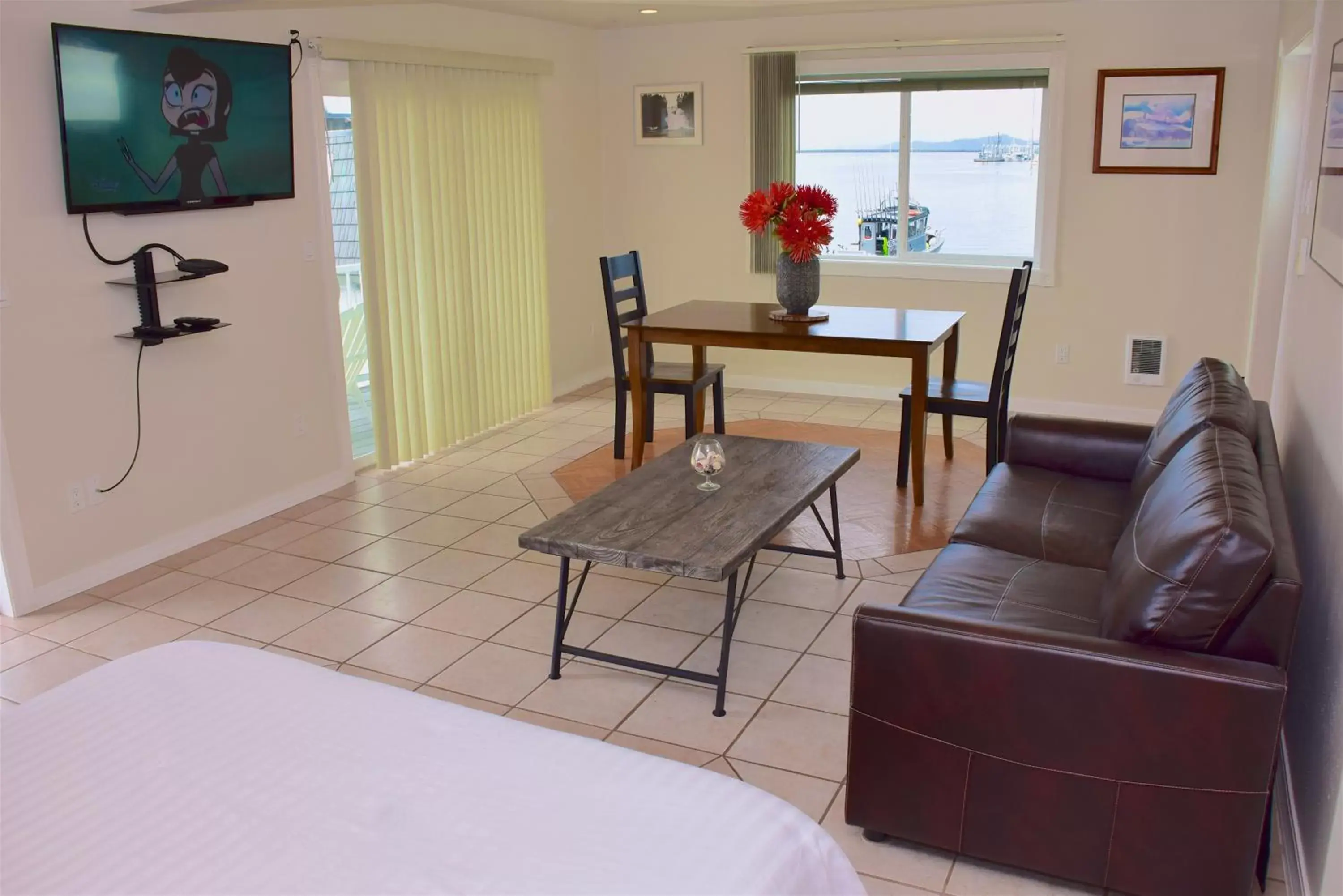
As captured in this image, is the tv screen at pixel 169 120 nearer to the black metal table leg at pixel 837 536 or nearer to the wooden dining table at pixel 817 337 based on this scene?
the wooden dining table at pixel 817 337

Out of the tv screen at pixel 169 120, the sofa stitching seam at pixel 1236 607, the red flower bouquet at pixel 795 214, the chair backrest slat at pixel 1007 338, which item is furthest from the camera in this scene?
the red flower bouquet at pixel 795 214

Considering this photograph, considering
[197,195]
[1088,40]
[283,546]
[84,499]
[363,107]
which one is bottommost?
[283,546]

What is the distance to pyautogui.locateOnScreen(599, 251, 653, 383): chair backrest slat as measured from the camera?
520cm

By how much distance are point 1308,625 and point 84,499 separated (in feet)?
12.8

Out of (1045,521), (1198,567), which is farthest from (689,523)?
(1198,567)

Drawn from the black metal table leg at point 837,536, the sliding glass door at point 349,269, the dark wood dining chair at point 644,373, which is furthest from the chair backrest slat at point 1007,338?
the sliding glass door at point 349,269

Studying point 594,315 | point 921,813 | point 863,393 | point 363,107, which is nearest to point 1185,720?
point 921,813

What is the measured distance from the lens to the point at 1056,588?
2.78 m

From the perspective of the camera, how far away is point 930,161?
636cm

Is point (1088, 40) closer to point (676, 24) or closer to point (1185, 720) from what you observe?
point (676, 24)

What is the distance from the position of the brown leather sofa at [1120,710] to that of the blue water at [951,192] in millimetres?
3877

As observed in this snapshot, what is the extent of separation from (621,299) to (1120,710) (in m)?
3.65

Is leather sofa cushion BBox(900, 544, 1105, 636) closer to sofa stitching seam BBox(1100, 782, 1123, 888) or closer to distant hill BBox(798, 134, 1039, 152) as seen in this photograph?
sofa stitching seam BBox(1100, 782, 1123, 888)

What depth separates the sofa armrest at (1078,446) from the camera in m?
3.57
